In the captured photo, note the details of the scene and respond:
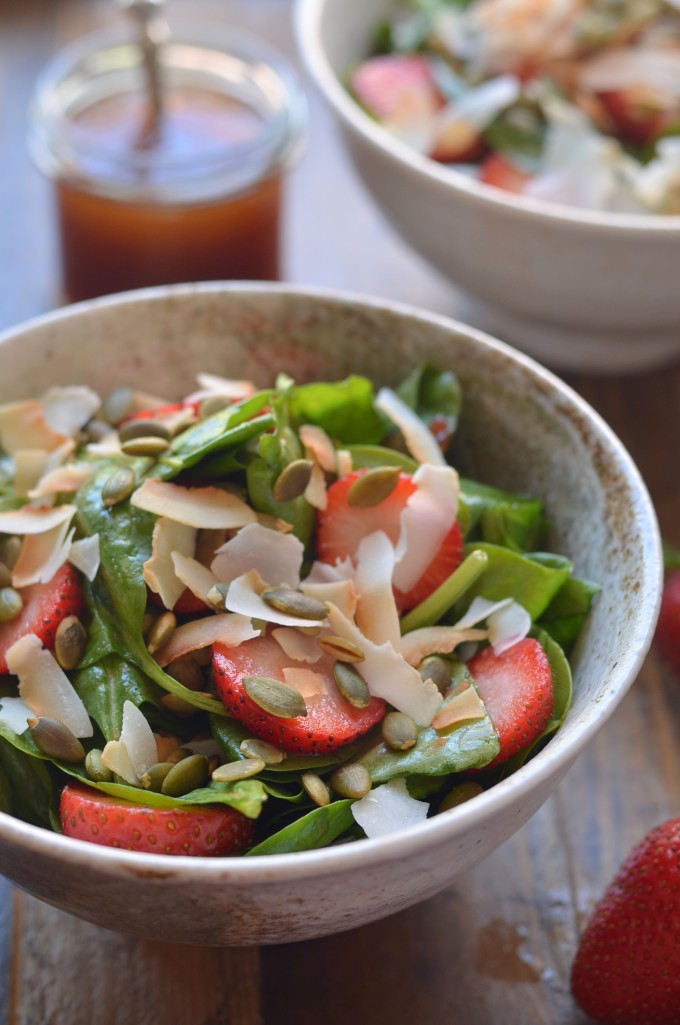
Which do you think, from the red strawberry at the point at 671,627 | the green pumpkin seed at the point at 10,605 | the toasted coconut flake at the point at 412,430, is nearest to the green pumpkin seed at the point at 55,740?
the green pumpkin seed at the point at 10,605

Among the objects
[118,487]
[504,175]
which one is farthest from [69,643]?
[504,175]

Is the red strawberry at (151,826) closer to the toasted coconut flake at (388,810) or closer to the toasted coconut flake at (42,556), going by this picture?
the toasted coconut flake at (388,810)

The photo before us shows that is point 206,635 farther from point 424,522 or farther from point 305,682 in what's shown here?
point 424,522

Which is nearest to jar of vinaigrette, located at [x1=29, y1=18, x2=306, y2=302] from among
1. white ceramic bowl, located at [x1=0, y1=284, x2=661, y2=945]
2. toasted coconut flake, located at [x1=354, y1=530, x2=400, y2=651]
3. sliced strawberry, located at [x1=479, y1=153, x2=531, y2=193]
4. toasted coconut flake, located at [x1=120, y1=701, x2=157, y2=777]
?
sliced strawberry, located at [x1=479, y1=153, x2=531, y2=193]

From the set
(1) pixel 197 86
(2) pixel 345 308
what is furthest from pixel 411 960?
(1) pixel 197 86

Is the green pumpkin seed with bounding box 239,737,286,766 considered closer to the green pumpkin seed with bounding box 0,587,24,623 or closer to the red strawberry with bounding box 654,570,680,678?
the green pumpkin seed with bounding box 0,587,24,623

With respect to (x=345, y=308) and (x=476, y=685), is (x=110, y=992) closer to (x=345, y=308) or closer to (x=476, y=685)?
(x=476, y=685)
